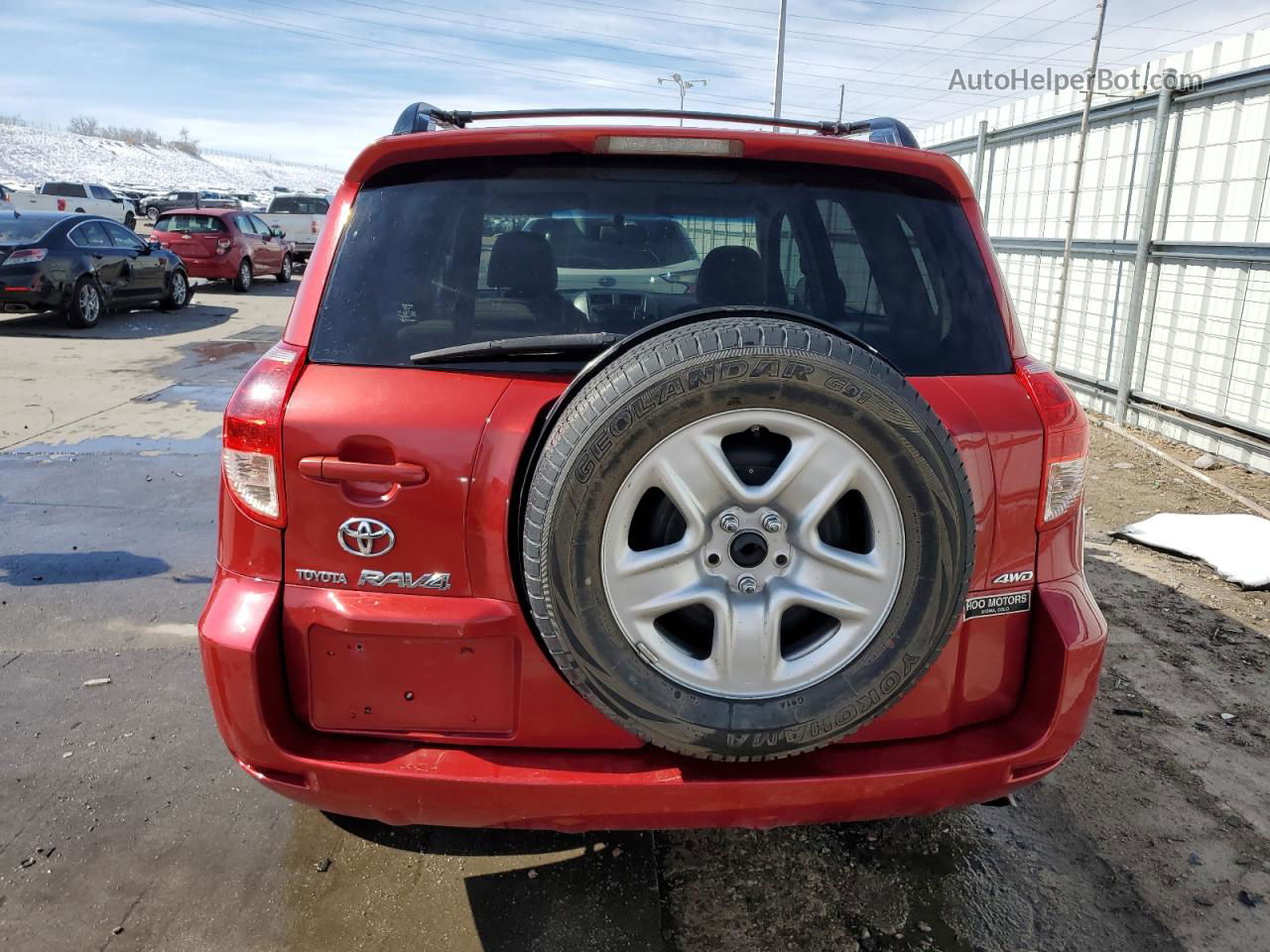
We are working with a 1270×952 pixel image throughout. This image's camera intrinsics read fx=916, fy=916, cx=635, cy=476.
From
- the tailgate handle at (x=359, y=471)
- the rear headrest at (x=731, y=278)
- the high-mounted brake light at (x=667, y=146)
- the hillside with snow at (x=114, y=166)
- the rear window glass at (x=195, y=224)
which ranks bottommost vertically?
the tailgate handle at (x=359, y=471)

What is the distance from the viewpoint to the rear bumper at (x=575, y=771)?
1.95 metres

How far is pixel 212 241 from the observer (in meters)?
18.7

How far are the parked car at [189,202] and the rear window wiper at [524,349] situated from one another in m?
35.5

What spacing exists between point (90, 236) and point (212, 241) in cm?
515

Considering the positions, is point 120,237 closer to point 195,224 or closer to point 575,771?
point 195,224

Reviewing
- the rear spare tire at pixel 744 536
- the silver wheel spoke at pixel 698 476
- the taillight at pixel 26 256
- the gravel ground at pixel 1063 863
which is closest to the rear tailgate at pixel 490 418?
the rear spare tire at pixel 744 536

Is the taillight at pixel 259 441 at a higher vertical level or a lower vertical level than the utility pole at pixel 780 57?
lower

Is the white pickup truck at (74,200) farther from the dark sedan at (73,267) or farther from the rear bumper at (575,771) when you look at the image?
the rear bumper at (575,771)

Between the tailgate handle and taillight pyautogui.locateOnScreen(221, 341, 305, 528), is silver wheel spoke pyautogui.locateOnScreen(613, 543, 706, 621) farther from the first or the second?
taillight pyautogui.locateOnScreen(221, 341, 305, 528)

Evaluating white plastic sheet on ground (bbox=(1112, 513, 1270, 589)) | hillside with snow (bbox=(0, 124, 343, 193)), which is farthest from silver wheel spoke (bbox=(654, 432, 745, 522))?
hillside with snow (bbox=(0, 124, 343, 193))

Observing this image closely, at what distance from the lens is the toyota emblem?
1946 mm

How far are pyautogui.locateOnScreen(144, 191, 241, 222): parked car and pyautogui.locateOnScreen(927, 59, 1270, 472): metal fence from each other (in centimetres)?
3170

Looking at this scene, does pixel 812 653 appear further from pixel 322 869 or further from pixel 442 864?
pixel 322 869

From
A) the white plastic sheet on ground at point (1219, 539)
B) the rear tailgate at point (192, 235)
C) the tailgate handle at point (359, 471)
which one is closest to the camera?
the tailgate handle at point (359, 471)
